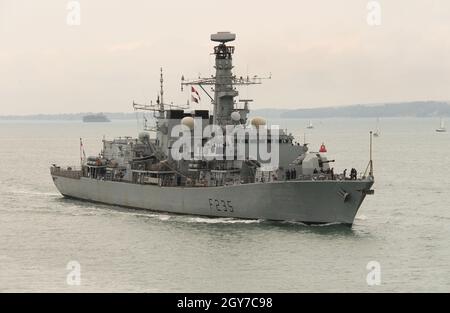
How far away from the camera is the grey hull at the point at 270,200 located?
127 ft

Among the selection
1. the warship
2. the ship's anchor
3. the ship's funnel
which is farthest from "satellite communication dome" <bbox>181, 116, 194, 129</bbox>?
the ship's anchor

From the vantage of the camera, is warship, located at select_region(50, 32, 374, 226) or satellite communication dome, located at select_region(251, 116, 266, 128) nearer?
warship, located at select_region(50, 32, 374, 226)

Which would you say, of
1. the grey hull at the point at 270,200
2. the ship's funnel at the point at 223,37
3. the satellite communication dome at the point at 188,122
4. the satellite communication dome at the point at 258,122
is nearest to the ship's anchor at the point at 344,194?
the grey hull at the point at 270,200

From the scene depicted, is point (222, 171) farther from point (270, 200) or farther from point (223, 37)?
point (223, 37)

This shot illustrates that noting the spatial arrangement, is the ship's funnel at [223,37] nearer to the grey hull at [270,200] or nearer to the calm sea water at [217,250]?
the grey hull at [270,200]

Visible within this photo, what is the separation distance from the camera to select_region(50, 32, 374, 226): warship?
39.4m

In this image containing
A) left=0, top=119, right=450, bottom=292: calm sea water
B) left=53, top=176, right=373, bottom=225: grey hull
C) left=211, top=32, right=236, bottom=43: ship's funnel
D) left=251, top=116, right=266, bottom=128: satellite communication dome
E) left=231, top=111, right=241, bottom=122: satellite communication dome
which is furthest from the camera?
left=211, top=32, right=236, bottom=43: ship's funnel

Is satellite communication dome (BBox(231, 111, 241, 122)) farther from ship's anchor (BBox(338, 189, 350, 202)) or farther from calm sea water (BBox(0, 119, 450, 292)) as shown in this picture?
ship's anchor (BBox(338, 189, 350, 202))

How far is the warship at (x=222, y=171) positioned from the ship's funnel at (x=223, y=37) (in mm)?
62

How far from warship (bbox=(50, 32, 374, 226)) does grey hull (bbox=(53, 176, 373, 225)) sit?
5 cm

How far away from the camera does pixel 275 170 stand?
4172cm
